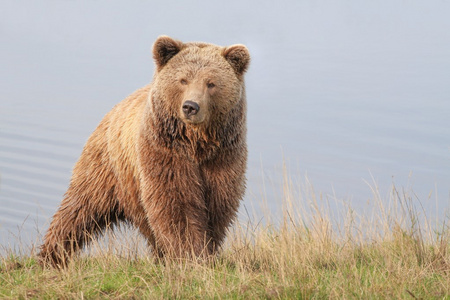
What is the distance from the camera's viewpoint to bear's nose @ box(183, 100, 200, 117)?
5694mm

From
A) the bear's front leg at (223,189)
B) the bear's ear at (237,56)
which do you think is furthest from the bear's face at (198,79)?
the bear's front leg at (223,189)

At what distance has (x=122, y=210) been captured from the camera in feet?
23.4

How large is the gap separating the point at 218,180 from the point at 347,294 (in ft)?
5.97

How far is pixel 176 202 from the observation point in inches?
243

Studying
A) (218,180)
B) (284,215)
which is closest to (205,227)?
(218,180)

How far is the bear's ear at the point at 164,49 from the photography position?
6195 mm

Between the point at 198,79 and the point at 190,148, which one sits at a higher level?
the point at 198,79

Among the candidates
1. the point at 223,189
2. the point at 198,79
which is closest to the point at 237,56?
the point at 198,79

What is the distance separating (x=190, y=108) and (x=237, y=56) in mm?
796

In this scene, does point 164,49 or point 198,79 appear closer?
point 198,79

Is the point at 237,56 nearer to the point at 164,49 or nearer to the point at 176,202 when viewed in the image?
the point at 164,49

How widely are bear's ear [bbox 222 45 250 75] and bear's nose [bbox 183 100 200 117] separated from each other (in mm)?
731

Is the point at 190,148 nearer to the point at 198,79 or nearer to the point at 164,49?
the point at 198,79

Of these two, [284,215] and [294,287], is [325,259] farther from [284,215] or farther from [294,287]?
[294,287]
